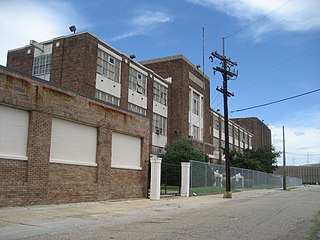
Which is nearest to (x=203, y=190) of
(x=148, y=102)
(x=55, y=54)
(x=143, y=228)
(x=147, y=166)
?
(x=147, y=166)

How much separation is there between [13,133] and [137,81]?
2541cm

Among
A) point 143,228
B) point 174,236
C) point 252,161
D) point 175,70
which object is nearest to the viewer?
point 174,236

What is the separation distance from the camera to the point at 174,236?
9164mm

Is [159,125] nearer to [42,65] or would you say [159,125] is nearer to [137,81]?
[137,81]

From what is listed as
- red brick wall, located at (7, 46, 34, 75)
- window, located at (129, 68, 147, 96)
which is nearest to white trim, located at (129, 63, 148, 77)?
window, located at (129, 68, 147, 96)

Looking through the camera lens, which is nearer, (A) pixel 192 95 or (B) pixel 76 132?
(B) pixel 76 132

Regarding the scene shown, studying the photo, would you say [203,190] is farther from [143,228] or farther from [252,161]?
[252,161]

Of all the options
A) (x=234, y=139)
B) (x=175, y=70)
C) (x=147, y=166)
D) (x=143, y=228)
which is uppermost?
(x=175, y=70)

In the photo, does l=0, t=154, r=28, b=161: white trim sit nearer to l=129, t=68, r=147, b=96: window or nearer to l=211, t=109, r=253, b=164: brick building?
l=129, t=68, r=147, b=96: window

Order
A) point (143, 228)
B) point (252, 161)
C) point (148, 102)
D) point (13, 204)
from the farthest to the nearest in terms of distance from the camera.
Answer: point (252, 161)
point (148, 102)
point (13, 204)
point (143, 228)

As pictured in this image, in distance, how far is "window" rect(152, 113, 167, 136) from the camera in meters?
43.0

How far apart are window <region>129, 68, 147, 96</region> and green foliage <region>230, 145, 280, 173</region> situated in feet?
76.9

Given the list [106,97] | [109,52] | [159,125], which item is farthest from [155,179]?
[159,125]

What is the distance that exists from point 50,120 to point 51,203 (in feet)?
11.3
